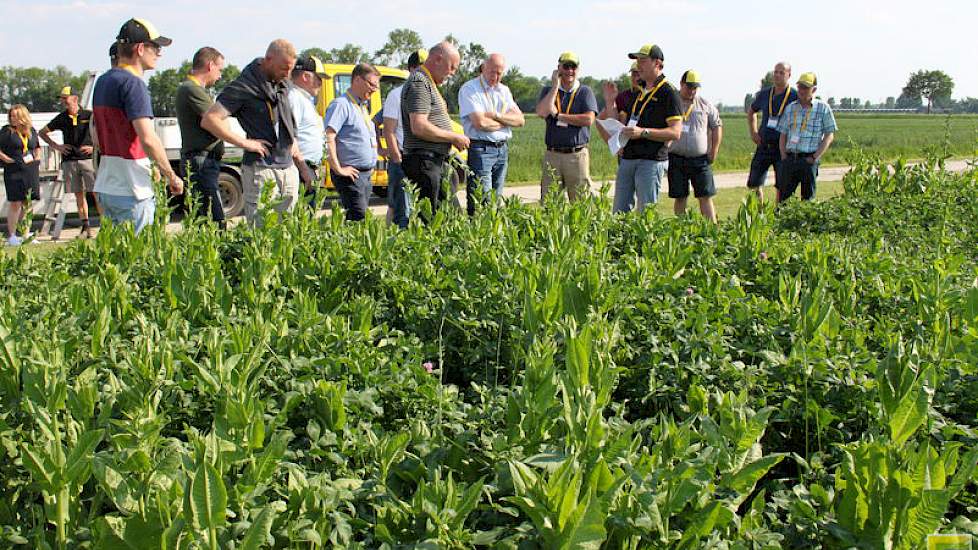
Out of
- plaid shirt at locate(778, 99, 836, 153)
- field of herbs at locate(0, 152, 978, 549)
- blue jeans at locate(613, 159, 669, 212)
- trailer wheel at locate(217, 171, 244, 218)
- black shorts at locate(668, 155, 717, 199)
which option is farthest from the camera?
trailer wheel at locate(217, 171, 244, 218)

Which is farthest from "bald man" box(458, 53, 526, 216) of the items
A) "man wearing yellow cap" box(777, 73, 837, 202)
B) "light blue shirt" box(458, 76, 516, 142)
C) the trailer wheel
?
the trailer wheel

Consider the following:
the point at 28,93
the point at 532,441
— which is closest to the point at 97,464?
the point at 532,441

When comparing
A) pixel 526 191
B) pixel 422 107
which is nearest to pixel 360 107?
pixel 422 107

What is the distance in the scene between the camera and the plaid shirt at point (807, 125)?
30.9ft

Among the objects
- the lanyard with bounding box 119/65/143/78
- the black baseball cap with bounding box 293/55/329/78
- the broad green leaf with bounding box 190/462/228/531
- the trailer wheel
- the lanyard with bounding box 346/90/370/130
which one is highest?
the black baseball cap with bounding box 293/55/329/78

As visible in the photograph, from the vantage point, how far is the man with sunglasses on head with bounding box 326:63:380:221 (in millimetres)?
7480

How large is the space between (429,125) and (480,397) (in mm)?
4186

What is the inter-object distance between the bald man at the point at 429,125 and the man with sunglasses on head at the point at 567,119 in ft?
6.65

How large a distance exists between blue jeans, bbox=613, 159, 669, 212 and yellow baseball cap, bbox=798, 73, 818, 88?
2539 millimetres

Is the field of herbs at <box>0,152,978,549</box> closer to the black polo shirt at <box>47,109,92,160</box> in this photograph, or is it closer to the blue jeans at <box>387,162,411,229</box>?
the blue jeans at <box>387,162,411,229</box>

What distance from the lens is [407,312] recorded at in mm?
3580

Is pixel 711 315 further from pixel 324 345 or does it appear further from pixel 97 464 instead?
pixel 97 464

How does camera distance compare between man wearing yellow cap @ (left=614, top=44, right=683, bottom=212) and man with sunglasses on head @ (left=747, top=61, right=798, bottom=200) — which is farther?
man with sunglasses on head @ (left=747, top=61, right=798, bottom=200)

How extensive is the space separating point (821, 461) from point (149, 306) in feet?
8.47
